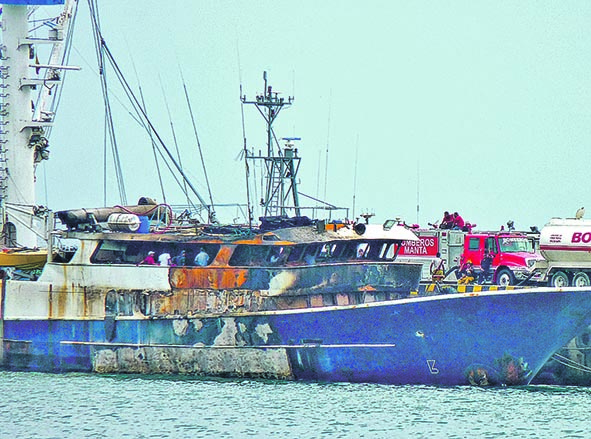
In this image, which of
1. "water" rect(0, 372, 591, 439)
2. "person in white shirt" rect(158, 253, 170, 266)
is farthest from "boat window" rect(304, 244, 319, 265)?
Result: "person in white shirt" rect(158, 253, 170, 266)

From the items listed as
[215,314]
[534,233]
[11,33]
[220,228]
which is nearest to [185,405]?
[215,314]

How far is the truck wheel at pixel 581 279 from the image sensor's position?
4093cm

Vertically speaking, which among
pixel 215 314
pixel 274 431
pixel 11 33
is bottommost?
pixel 274 431

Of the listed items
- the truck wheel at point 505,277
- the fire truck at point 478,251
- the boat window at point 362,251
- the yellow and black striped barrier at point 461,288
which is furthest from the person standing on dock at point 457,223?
the boat window at point 362,251

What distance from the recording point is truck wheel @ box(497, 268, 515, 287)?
148 ft

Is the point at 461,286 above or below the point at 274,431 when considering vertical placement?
above

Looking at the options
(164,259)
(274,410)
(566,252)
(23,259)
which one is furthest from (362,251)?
(23,259)

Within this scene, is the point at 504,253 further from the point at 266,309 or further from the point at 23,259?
the point at 23,259

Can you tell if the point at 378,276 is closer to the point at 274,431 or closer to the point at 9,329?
the point at 274,431

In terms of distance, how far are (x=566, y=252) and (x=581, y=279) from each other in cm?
84

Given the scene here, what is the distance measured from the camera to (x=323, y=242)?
3700 cm

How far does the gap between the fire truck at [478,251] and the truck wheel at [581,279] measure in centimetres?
173

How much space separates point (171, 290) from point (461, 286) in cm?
813

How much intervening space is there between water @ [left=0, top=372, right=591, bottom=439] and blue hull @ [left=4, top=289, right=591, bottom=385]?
380 mm
